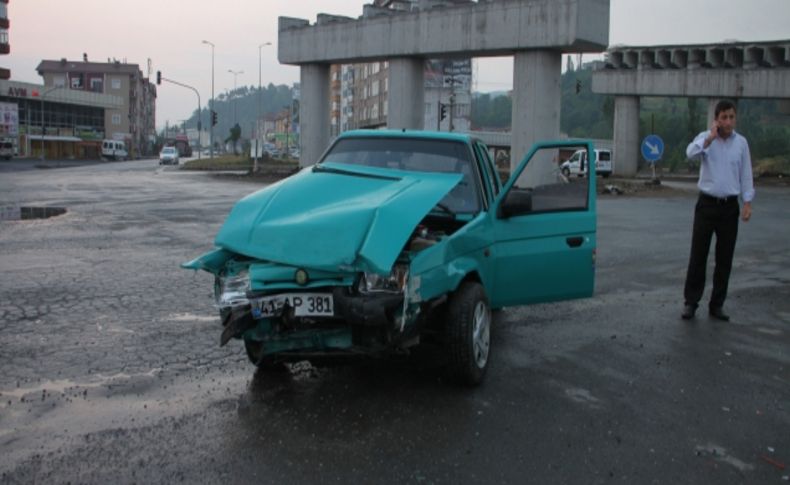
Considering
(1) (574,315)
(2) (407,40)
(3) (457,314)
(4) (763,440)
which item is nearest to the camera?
(4) (763,440)

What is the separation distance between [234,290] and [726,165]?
16.8 feet

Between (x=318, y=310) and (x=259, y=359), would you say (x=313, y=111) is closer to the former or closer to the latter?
(x=259, y=359)

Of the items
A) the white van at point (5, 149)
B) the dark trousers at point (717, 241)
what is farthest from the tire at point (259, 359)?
the white van at point (5, 149)

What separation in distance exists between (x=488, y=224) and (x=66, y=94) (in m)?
94.9

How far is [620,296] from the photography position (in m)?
8.58

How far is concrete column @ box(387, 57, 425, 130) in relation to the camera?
31500 millimetres

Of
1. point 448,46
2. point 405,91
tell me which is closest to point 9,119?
point 405,91

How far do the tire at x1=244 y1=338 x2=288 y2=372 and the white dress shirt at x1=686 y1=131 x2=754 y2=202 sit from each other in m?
4.52

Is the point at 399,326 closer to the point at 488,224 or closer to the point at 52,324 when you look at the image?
the point at 488,224

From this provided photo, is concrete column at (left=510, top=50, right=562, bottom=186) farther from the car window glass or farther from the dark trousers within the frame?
the car window glass

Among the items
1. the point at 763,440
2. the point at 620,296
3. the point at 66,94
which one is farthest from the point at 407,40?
the point at 66,94

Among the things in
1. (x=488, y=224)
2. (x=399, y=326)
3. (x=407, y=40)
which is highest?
(x=407, y=40)

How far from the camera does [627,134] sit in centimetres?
5075

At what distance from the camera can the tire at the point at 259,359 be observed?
5034 mm
